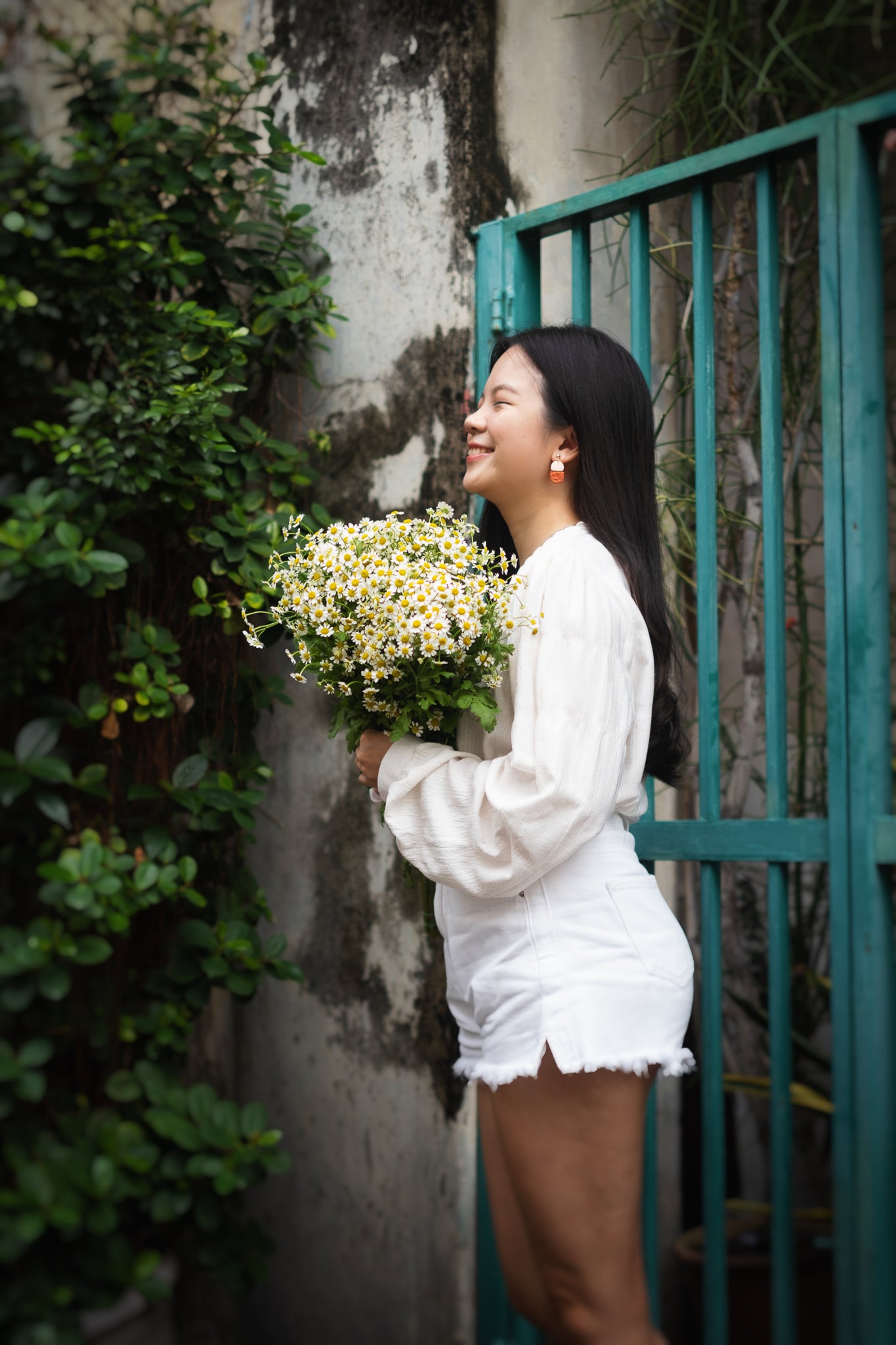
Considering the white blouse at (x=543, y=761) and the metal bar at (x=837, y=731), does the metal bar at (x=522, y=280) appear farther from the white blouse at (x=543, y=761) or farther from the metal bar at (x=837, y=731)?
the white blouse at (x=543, y=761)

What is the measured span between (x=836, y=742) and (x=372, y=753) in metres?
0.80

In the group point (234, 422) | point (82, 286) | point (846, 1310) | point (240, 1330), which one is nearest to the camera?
point (846, 1310)

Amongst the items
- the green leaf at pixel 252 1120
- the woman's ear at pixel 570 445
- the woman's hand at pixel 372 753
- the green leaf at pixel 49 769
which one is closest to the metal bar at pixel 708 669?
the woman's ear at pixel 570 445

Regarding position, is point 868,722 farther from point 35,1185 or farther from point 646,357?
point 35,1185

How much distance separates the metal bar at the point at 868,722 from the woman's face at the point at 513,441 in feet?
1.69

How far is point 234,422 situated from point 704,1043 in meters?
1.72

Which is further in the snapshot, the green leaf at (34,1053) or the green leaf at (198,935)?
the green leaf at (198,935)

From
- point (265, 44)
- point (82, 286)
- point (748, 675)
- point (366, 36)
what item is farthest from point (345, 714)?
point (265, 44)

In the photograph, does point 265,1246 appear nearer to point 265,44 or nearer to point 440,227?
point 440,227

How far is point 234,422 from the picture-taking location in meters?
2.61

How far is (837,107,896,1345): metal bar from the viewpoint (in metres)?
1.81

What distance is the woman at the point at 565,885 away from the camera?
1604 mm

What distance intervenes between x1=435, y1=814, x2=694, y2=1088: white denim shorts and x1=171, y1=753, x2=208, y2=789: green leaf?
32.3 inches

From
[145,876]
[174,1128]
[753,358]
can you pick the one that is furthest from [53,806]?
[753,358]
